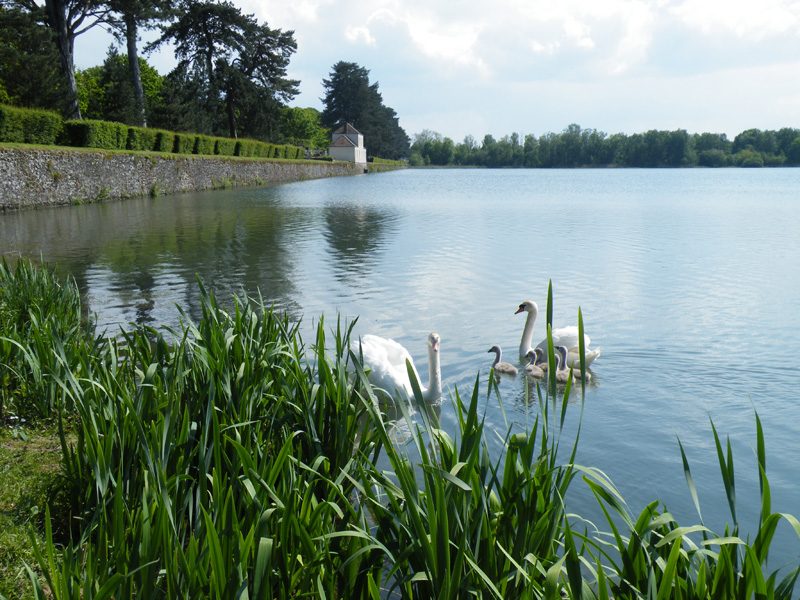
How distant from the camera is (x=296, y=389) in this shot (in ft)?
11.9

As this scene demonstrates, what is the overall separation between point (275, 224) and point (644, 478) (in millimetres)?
15384

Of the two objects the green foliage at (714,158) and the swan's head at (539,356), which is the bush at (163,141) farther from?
the green foliage at (714,158)

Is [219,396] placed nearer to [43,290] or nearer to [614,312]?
[43,290]

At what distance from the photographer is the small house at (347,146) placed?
84688 millimetres

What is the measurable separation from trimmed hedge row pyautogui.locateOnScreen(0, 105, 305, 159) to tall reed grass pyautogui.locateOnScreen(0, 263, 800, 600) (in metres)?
22.1

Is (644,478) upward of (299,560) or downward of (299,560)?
downward

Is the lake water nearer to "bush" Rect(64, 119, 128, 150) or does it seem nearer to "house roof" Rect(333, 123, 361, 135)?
"bush" Rect(64, 119, 128, 150)

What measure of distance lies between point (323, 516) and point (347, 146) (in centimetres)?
8469

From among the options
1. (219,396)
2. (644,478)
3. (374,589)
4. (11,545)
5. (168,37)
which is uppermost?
(168,37)

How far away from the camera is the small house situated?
84688 mm

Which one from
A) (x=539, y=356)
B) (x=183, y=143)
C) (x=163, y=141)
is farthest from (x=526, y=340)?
(x=183, y=143)

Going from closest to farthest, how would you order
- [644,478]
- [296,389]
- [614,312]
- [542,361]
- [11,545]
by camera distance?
[11,545] < [296,389] < [644,478] < [542,361] < [614,312]

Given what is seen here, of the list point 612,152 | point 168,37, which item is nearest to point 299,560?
point 168,37

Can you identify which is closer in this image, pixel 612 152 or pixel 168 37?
pixel 168 37
